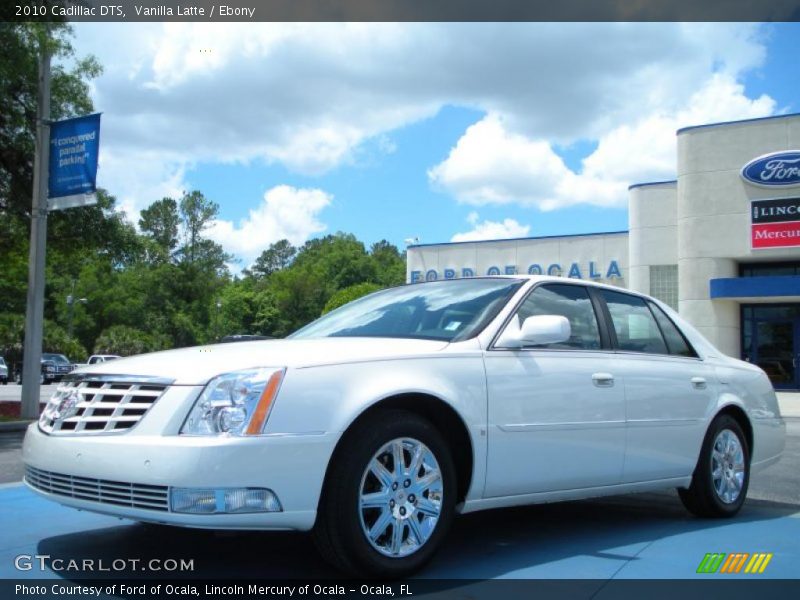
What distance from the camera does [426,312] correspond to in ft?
17.0

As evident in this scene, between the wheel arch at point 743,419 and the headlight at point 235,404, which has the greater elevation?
the headlight at point 235,404

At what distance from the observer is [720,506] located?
598 centimetres

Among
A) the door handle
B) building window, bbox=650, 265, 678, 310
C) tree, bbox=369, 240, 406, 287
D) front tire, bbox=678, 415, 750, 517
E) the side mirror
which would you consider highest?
tree, bbox=369, 240, 406, 287

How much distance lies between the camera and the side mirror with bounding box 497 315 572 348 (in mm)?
4656

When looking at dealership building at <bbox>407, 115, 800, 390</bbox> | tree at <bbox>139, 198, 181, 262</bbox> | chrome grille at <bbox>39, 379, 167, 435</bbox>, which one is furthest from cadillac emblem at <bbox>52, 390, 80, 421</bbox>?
tree at <bbox>139, 198, 181, 262</bbox>

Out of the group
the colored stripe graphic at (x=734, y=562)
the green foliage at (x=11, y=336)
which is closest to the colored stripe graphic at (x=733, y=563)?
the colored stripe graphic at (x=734, y=562)

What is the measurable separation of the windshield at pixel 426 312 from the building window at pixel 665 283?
28.7 meters

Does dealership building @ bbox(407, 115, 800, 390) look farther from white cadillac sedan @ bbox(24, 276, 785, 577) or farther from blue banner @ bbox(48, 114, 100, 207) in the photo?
white cadillac sedan @ bbox(24, 276, 785, 577)

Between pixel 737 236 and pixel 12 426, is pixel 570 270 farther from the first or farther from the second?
pixel 12 426

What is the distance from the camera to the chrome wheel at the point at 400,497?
395 centimetres

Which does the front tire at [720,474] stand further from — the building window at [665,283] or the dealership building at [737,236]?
the building window at [665,283]

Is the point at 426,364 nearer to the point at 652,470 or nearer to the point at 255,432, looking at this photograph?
the point at 255,432

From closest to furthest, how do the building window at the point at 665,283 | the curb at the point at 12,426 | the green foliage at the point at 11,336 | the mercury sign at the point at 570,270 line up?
1. the curb at the point at 12,426
2. the building window at the point at 665,283
3. the mercury sign at the point at 570,270
4. the green foliage at the point at 11,336

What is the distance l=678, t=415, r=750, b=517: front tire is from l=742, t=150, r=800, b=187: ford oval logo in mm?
24873
